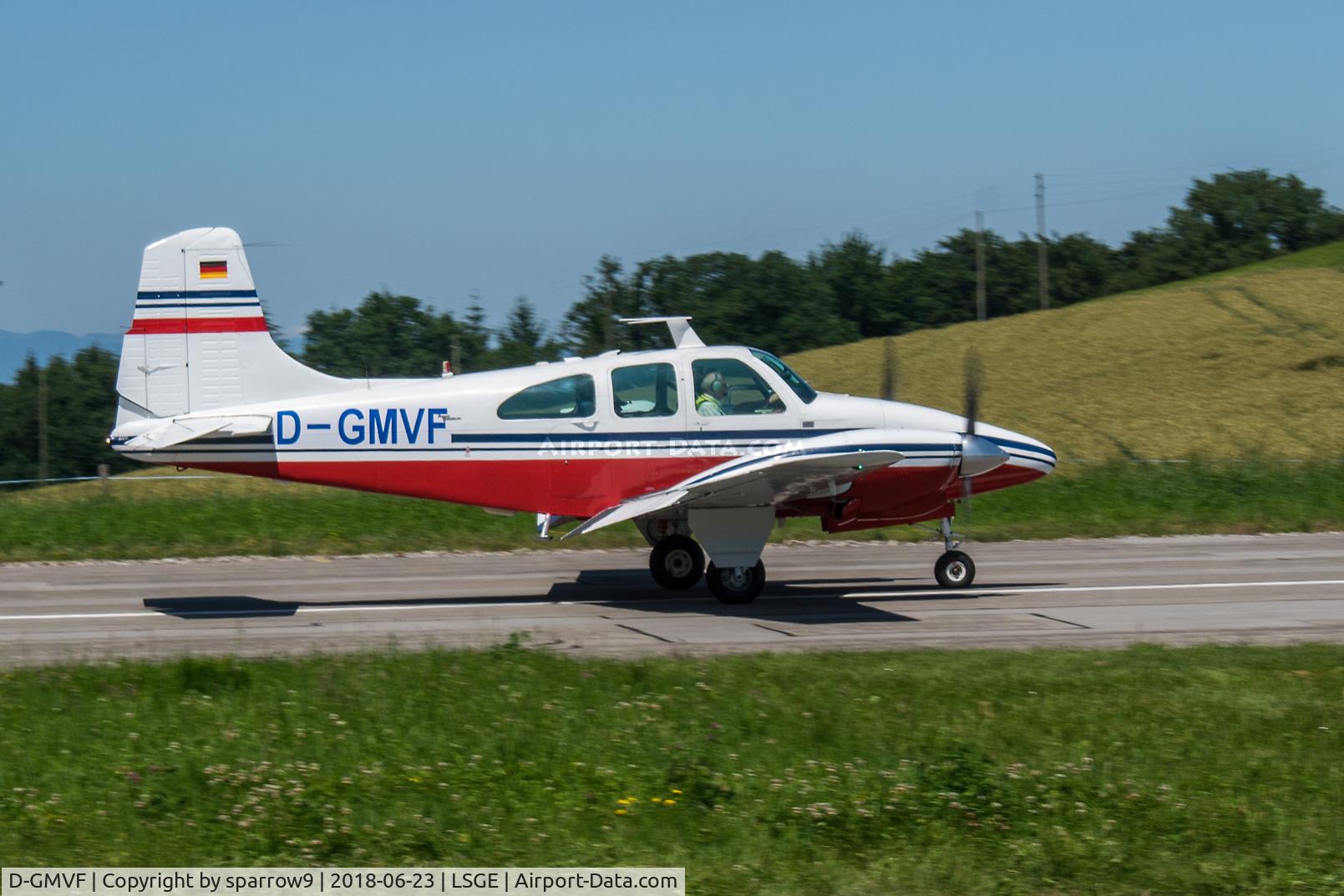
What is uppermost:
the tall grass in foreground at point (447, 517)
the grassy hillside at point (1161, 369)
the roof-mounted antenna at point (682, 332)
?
the grassy hillside at point (1161, 369)

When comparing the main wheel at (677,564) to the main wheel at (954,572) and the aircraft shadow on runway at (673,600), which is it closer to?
the aircraft shadow on runway at (673,600)

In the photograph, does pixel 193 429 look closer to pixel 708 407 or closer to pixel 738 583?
pixel 708 407

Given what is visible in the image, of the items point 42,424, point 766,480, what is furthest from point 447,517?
point 42,424

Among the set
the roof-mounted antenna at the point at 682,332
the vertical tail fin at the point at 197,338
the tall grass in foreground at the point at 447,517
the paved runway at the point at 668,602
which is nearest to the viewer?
the paved runway at the point at 668,602

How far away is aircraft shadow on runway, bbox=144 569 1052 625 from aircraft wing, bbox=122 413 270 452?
1753 millimetres

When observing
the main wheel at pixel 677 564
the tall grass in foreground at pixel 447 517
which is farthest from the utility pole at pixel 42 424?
the main wheel at pixel 677 564

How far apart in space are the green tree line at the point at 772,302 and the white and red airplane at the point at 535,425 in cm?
2802

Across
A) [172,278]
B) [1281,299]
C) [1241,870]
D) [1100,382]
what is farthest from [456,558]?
[1281,299]

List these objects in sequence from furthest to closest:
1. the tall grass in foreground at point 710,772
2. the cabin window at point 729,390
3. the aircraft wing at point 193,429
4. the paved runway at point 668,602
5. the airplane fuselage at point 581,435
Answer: the cabin window at point 729,390 → the airplane fuselage at point 581,435 → the aircraft wing at point 193,429 → the paved runway at point 668,602 → the tall grass in foreground at point 710,772

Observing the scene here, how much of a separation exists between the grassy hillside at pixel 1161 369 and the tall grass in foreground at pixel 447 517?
584cm

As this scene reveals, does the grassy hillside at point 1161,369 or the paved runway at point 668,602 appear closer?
the paved runway at point 668,602

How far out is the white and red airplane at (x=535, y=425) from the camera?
13.7m

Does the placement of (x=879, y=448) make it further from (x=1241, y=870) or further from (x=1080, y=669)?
(x=1241, y=870)

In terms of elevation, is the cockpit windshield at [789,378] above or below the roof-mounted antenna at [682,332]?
below
